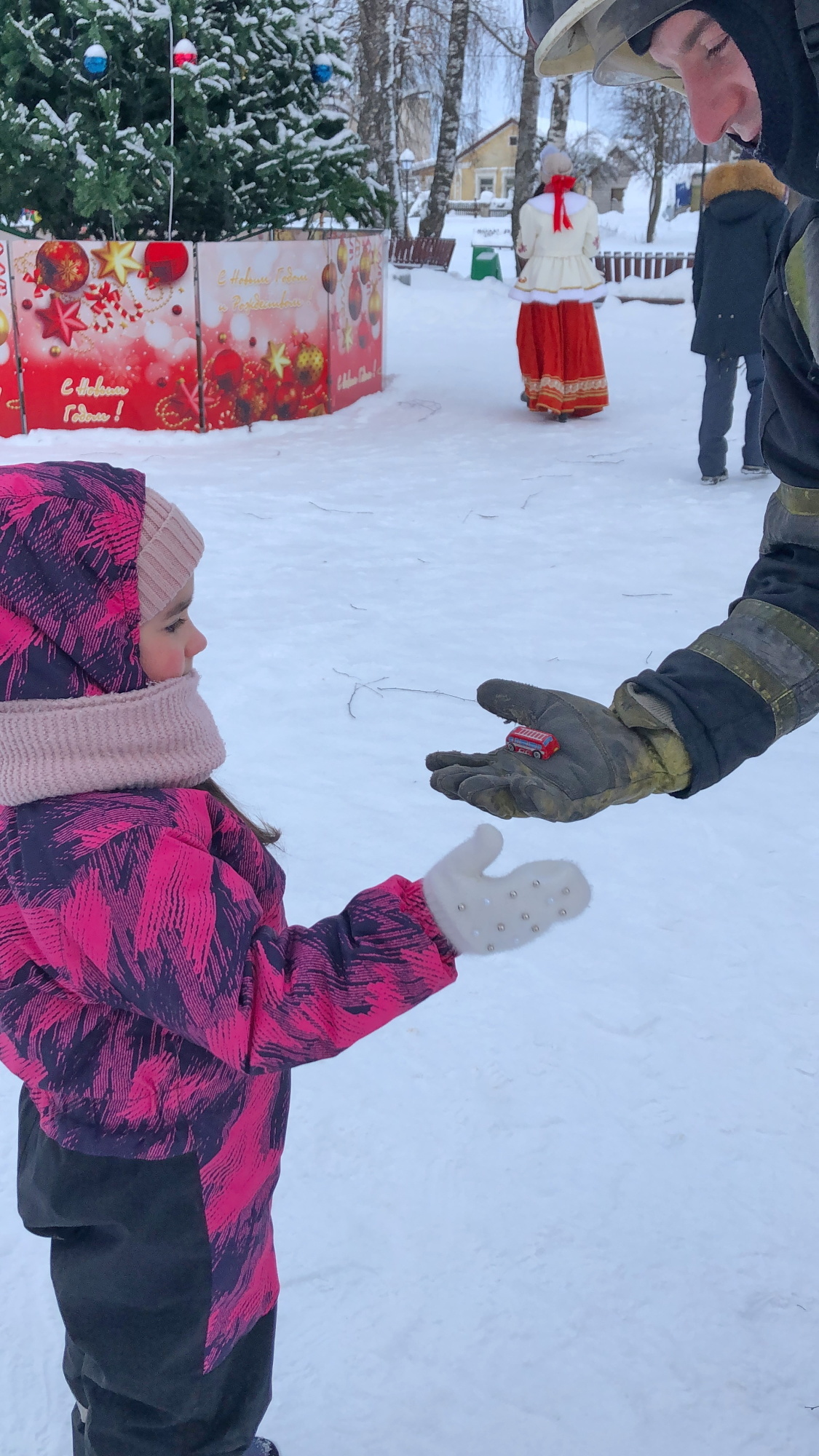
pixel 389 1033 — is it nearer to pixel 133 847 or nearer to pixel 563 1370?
pixel 563 1370

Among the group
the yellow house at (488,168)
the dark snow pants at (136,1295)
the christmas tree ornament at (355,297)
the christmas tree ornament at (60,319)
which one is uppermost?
the yellow house at (488,168)

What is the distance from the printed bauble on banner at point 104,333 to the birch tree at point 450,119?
32.8ft

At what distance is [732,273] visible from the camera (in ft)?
18.2

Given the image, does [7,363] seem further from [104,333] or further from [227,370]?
[227,370]

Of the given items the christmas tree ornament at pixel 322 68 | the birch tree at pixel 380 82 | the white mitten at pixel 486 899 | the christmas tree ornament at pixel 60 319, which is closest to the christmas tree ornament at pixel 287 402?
the christmas tree ornament at pixel 60 319

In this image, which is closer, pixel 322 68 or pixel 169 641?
pixel 169 641

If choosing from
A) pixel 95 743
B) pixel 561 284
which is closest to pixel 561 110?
pixel 561 284

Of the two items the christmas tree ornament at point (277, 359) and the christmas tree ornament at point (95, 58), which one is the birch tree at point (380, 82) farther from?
the christmas tree ornament at point (95, 58)

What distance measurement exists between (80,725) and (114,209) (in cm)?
609

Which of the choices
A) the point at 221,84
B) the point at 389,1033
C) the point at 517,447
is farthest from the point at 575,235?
the point at 389,1033

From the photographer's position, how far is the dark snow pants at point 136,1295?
109cm

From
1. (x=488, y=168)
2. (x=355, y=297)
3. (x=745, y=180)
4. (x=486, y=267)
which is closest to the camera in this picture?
(x=745, y=180)

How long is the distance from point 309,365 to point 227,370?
679mm

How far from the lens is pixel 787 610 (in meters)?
1.46
